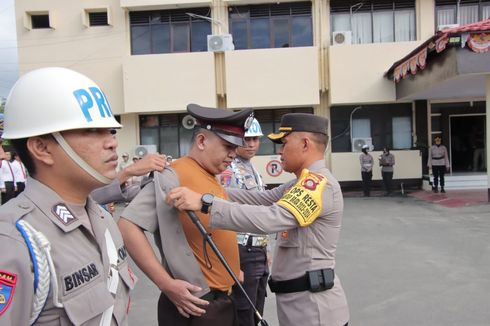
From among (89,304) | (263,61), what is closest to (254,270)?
(89,304)

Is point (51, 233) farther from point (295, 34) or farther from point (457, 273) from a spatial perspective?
point (295, 34)

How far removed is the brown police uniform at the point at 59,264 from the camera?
1098 millimetres

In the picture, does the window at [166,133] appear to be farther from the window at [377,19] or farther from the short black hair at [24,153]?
the short black hair at [24,153]

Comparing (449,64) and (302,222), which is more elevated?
(449,64)

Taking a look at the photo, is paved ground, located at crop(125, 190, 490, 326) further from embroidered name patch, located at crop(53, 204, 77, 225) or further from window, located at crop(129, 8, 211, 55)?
window, located at crop(129, 8, 211, 55)

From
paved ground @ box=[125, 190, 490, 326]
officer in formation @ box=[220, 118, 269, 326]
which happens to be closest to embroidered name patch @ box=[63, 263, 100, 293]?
officer in formation @ box=[220, 118, 269, 326]

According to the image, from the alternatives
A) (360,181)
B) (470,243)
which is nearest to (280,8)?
(360,181)

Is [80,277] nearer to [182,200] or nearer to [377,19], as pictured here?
[182,200]

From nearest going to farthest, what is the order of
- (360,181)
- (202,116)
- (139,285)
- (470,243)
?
1. (202,116)
2. (139,285)
3. (470,243)
4. (360,181)

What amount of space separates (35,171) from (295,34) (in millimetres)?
14905

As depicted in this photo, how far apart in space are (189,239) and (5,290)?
3.31 ft

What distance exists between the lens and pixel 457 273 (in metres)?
5.41

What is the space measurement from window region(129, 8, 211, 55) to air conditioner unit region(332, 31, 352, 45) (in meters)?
4.32

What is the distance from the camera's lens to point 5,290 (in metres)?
1.08
